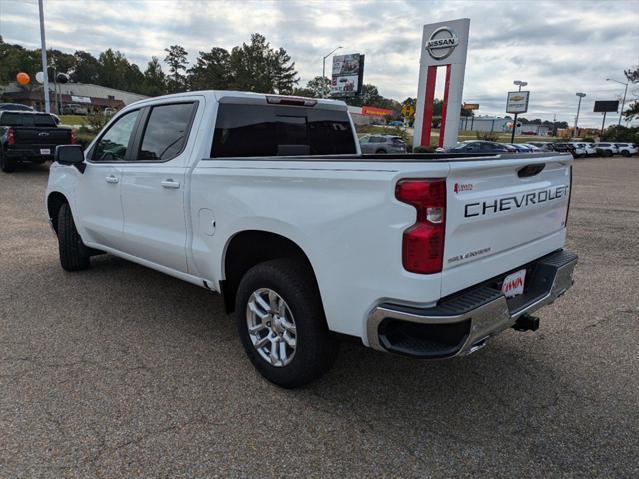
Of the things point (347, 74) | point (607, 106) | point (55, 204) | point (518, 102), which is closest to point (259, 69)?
point (347, 74)

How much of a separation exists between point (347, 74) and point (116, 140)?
55035mm

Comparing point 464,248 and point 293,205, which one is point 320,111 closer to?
point 293,205

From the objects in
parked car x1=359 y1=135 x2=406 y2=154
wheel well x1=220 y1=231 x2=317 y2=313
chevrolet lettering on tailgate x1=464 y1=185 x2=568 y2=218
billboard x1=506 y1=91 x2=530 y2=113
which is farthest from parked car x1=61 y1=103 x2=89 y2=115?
chevrolet lettering on tailgate x1=464 y1=185 x2=568 y2=218

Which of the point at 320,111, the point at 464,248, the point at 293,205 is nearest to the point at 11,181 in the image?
the point at 320,111

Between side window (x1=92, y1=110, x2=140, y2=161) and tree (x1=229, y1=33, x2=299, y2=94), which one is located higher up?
tree (x1=229, y1=33, x2=299, y2=94)

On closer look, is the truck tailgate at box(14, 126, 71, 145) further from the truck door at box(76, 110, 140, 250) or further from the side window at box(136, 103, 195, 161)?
the side window at box(136, 103, 195, 161)

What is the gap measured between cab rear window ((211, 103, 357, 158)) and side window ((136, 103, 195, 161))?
305mm

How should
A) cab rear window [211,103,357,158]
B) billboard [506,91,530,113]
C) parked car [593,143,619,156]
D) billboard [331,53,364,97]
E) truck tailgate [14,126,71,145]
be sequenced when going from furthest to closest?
billboard [506,91,530,113] → billboard [331,53,364,97] → parked car [593,143,619,156] → truck tailgate [14,126,71,145] → cab rear window [211,103,357,158]

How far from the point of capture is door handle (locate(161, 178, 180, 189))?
3601 millimetres

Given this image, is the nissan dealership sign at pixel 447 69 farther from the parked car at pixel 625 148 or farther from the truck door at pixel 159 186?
the truck door at pixel 159 186

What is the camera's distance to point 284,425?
280cm

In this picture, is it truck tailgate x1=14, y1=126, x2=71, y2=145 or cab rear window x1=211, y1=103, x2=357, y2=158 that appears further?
truck tailgate x1=14, y1=126, x2=71, y2=145

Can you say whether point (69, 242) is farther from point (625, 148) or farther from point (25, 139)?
point (625, 148)

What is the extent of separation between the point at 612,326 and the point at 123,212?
4.43 metres
